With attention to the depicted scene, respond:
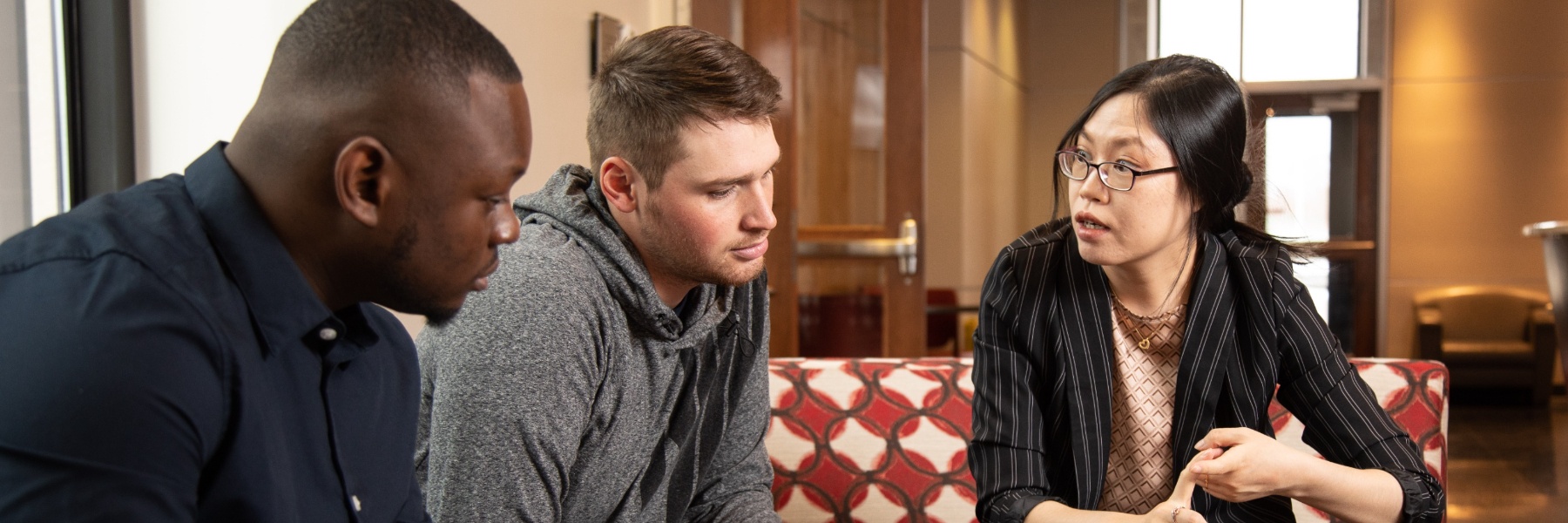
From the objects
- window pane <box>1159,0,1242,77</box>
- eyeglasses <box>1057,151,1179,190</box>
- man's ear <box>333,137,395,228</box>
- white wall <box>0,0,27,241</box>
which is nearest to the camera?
man's ear <box>333,137,395,228</box>

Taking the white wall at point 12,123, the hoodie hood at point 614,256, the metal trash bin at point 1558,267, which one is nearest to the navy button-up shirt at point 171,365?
the hoodie hood at point 614,256

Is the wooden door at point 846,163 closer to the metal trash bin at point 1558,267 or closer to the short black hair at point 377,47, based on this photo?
the metal trash bin at point 1558,267

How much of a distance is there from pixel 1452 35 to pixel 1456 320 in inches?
79.5

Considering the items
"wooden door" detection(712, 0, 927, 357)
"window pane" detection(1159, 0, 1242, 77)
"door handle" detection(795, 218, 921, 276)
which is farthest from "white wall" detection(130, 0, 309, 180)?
"window pane" detection(1159, 0, 1242, 77)

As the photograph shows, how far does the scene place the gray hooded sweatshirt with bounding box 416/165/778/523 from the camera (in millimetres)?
1237

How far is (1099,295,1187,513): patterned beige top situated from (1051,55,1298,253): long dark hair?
0.54 ft

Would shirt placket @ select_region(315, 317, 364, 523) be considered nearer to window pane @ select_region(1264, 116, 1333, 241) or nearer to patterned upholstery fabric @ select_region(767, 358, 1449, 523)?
patterned upholstery fabric @ select_region(767, 358, 1449, 523)

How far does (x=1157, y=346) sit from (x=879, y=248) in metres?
2.83

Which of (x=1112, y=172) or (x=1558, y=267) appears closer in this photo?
(x=1112, y=172)

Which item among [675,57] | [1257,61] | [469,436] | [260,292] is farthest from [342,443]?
[1257,61]

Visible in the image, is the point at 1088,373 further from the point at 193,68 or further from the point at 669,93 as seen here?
the point at 193,68

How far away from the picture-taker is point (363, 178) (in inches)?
30.7

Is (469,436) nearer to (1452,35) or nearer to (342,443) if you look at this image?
(342,443)

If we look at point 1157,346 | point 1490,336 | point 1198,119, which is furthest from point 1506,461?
point 1198,119
